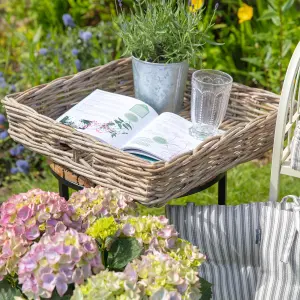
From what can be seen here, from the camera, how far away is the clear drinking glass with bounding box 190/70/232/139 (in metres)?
1.71

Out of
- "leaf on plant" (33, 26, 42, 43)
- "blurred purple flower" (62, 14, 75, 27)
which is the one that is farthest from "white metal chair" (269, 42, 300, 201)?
"leaf on plant" (33, 26, 42, 43)

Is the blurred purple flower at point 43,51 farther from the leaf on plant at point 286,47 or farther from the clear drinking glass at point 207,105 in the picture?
the clear drinking glass at point 207,105

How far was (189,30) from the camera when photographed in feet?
5.83

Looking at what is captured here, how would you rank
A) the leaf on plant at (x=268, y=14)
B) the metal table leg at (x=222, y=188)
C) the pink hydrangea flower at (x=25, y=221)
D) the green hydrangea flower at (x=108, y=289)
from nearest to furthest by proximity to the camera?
the green hydrangea flower at (x=108, y=289) → the pink hydrangea flower at (x=25, y=221) → the metal table leg at (x=222, y=188) → the leaf on plant at (x=268, y=14)

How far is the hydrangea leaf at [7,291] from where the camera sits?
1.17 meters

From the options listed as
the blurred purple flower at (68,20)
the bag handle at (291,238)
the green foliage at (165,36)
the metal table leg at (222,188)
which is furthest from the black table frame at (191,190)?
the blurred purple flower at (68,20)

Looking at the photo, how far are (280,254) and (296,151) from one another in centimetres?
27

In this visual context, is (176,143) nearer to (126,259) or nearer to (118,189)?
(118,189)

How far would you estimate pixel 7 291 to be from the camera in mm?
1184

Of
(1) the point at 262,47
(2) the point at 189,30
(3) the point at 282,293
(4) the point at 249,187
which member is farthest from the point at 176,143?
(1) the point at 262,47

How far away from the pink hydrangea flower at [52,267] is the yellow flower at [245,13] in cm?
201

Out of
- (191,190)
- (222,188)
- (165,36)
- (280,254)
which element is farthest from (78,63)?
(280,254)

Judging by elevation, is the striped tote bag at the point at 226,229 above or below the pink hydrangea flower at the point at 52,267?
below

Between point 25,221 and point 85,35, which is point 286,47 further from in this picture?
point 25,221
